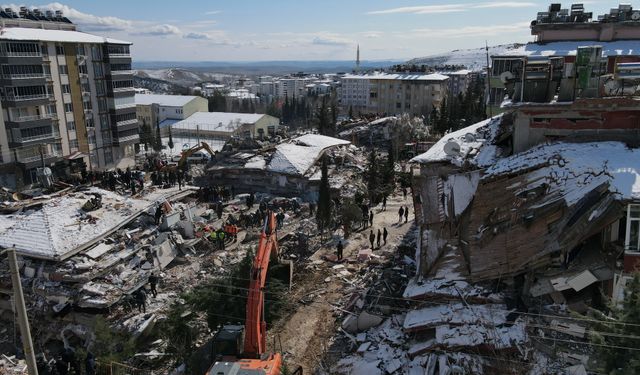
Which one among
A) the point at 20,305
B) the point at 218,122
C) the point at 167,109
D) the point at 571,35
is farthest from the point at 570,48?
the point at 167,109

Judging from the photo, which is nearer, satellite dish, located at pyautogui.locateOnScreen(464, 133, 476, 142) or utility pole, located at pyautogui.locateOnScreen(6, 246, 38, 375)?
utility pole, located at pyautogui.locateOnScreen(6, 246, 38, 375)

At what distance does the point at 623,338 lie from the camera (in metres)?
7.72

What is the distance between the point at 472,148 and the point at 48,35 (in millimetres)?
34216

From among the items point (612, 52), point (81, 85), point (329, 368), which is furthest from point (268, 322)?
point (81, 85)

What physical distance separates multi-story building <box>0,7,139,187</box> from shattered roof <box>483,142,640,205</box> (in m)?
32.7

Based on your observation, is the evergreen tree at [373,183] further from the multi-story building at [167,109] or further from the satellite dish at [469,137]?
the multi-story building at [167,109]

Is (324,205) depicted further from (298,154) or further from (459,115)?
(459,115)

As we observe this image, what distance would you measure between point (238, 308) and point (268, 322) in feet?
4.74

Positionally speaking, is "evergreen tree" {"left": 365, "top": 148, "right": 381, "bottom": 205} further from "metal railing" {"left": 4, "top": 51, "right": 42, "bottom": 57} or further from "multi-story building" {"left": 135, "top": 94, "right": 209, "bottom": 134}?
"multi-story building" {"left": 135, "top": 94, "right": 209, "bottom": 134}

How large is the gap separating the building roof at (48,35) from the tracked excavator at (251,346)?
98.7 feet

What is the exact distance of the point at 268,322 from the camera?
15.3 metres

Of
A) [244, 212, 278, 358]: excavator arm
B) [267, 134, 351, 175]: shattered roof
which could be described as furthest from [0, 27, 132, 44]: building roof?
[244, 212, 278, 358]: excavator arm

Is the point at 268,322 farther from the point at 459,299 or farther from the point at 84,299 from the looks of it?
the point at 84,299

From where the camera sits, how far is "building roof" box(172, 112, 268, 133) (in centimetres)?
6856
